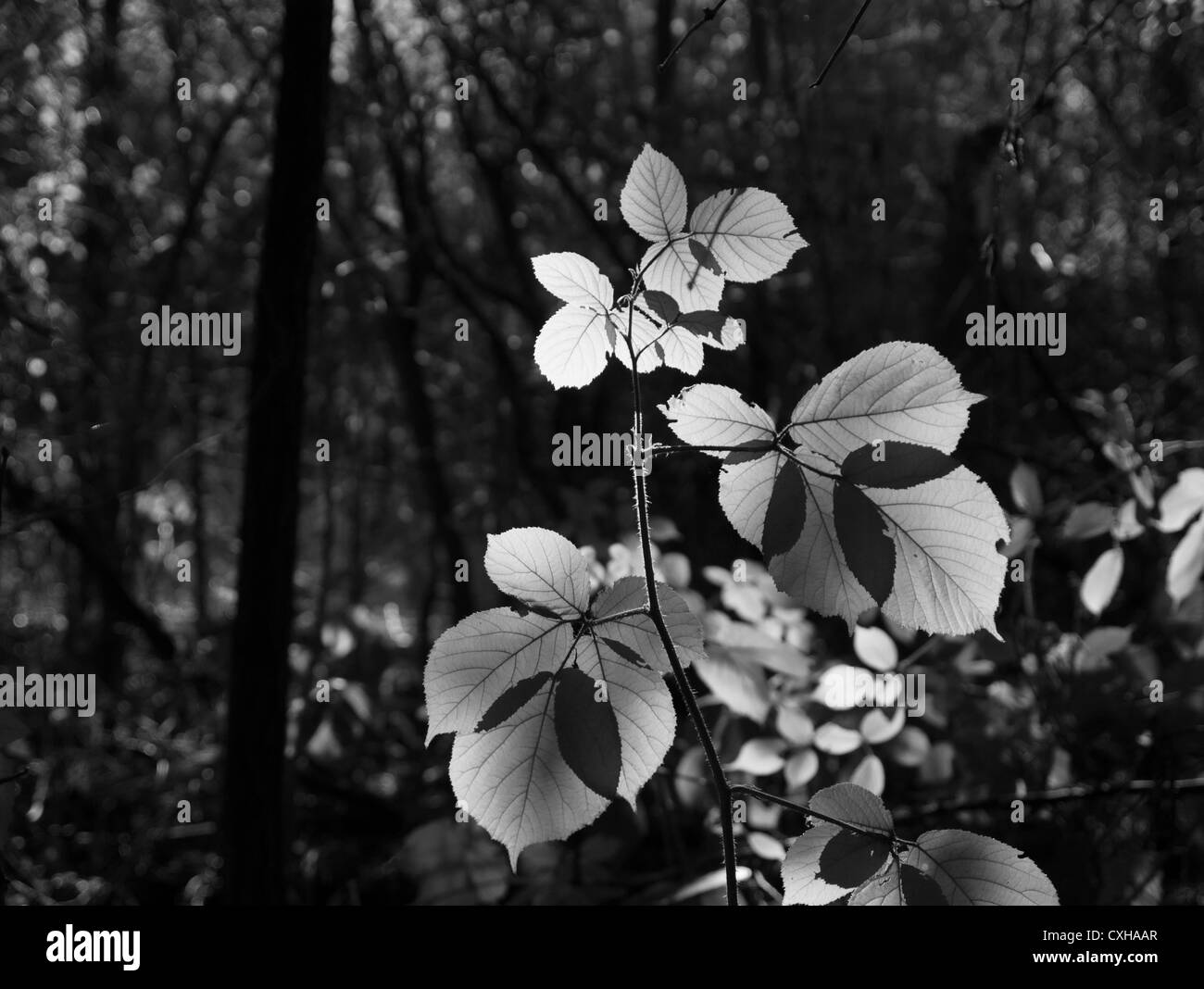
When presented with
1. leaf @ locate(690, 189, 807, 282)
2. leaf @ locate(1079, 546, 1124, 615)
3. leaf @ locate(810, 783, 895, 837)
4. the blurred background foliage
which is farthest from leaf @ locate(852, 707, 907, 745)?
leaf @ locate(690, 189, 807, 282)

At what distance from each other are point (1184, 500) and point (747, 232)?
1089 mm

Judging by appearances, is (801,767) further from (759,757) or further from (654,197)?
(654,197)

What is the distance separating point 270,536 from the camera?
1508 mm

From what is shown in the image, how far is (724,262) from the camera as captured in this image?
2.60 ft

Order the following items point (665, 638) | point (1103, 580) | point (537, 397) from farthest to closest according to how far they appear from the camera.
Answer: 1. point (537, 397)
2. point (1103, 580)
3. point (665, 638)

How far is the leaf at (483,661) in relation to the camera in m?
0.76

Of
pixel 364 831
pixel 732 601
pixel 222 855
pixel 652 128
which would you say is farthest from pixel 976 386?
pixel 222 855

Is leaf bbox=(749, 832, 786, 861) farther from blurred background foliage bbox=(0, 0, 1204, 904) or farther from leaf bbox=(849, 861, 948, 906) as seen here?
leaf bbox=(849, 861, 948, 906)

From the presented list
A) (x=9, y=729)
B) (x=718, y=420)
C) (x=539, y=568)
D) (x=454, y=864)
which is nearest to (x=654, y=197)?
(x=718, y=420)

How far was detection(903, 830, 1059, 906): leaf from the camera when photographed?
2.52ft

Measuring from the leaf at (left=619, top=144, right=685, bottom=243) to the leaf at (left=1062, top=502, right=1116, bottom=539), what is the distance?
1.12 metres

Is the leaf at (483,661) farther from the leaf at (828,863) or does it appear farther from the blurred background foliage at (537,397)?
the blurred background foliage at (537,397)
